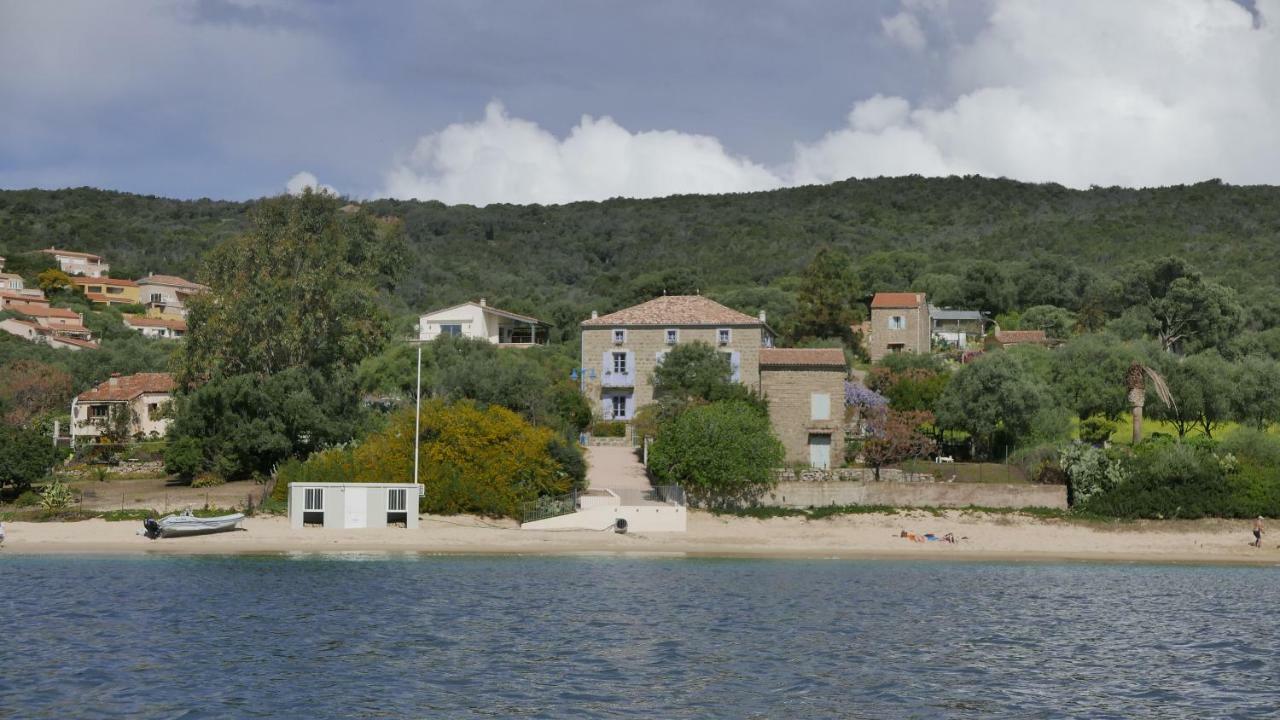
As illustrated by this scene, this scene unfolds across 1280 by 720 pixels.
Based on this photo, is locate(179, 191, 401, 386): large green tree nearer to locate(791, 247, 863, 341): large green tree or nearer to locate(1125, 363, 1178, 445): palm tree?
locate(791, 247, 863, 341): large green tree

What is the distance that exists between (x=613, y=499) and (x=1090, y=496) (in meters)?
18.9

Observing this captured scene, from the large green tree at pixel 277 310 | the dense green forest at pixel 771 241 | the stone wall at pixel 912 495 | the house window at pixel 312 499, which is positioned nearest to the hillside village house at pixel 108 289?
the dense green forest at pixel 771 241

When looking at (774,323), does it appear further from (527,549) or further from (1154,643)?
(1154,643)

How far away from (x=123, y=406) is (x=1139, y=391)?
49.2 m

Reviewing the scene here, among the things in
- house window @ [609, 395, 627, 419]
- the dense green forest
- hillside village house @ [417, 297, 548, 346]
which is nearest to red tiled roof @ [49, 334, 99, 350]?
the dense green forest

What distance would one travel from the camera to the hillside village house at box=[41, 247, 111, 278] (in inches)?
5202

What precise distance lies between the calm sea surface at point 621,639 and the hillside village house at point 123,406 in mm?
22899

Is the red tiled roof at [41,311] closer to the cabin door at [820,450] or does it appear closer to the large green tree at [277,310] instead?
the large green tree at [277,310]

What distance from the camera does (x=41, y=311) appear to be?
104062 mm

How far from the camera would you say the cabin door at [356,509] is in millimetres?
47094

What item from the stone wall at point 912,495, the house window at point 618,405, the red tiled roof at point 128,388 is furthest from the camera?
the red tiled roof at point 128,388

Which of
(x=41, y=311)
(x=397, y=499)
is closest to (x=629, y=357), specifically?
(x=397, y=499)

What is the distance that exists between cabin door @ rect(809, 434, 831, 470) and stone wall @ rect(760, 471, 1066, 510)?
491 centimetres

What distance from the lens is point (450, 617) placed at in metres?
32.9
